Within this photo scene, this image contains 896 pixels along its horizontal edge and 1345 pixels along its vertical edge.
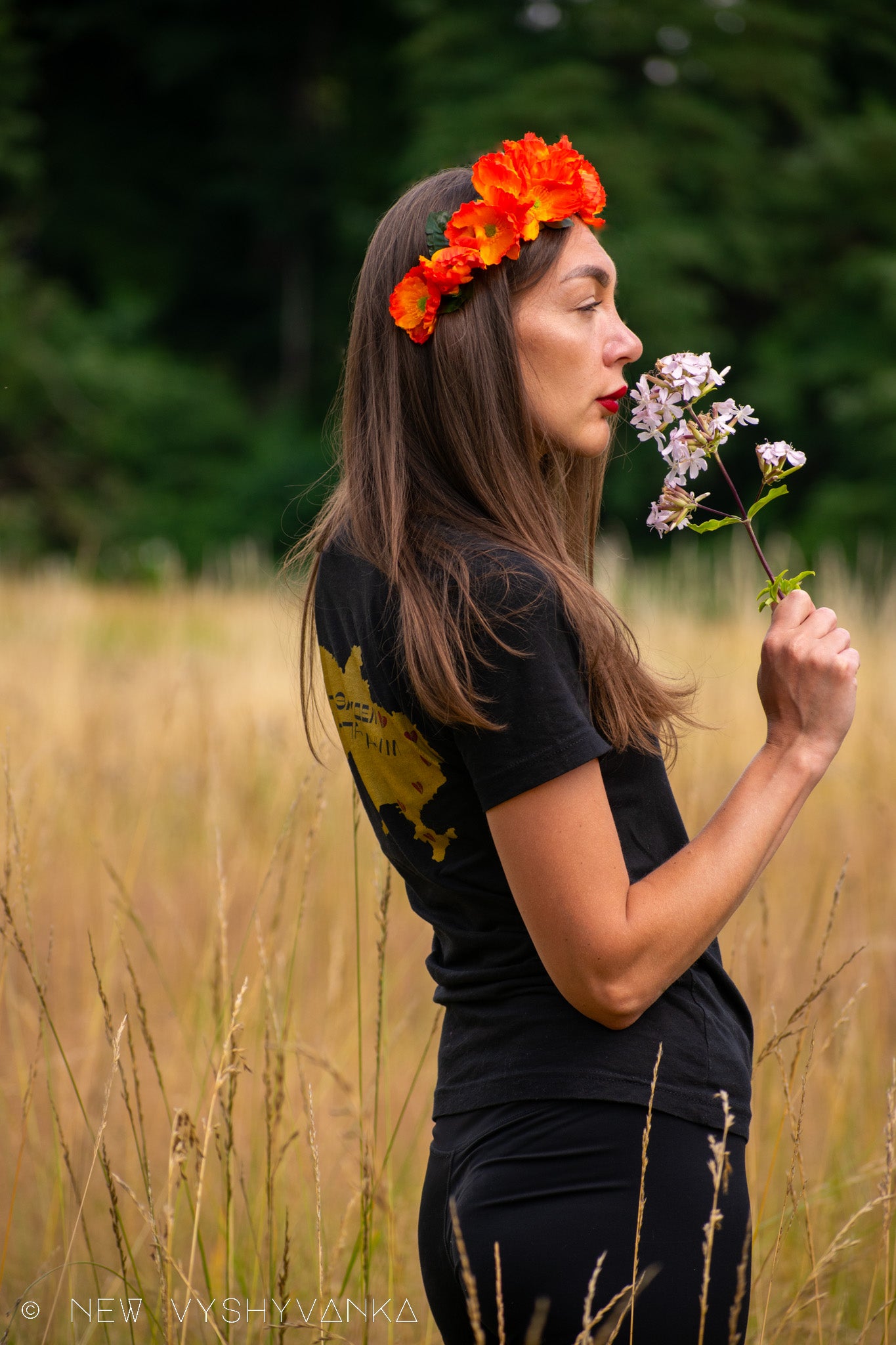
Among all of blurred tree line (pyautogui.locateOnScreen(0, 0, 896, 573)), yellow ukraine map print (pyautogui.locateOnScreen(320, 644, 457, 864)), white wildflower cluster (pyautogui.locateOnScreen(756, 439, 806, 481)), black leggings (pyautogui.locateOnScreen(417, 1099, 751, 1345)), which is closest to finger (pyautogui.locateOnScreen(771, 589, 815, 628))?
white wildflower cluster (pyautogui.locateOnScreen(756, 439, 806, 481))

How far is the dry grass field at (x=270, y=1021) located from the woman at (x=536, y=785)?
0.79 ft

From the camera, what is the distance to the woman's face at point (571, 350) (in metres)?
1.18

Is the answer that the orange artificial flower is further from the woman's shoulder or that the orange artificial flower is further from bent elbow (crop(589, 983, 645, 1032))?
bent elbow (crop(589, 983, 645, 1032))

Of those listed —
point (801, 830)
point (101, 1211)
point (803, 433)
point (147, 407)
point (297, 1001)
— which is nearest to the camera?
point (101, 1211)

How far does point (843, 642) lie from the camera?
1.08m

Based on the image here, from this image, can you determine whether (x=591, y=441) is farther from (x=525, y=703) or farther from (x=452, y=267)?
(x=525, y=703)

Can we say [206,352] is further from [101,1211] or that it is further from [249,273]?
[101,1211]

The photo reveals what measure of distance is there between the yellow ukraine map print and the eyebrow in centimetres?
44

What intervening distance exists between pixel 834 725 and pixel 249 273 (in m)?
20.6

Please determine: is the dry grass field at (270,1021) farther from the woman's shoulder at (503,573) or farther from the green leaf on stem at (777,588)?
the woman's shoulder at (503,573)

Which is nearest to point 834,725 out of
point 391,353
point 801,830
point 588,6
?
point 391,353

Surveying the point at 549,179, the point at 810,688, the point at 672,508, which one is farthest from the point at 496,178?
the point at 810,688

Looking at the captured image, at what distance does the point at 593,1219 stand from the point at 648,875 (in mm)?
310

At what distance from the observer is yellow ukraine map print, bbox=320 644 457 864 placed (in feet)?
3.57
